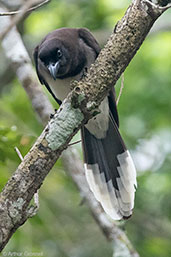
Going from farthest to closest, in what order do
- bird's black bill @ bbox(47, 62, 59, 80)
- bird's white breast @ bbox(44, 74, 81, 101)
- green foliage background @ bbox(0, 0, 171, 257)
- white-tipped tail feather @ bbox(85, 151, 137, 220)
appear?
A: 1. green foliage background @ bbox(0, 0, 171, 257)
2. bird's white breast @ bbox(44, 74, 81, 101)
3. bird's black bill @ bbox(47, 62, 59, 80)
4. white-tipped tail feather @ bbox(85, 151, 137, 220)

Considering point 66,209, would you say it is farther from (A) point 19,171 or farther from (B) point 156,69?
(A) point 19,171

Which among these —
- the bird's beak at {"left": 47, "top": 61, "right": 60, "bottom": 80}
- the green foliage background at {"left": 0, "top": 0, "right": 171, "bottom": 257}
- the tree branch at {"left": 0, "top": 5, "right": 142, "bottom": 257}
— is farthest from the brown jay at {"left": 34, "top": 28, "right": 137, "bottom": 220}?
the green foliage background at {"left": 0, "top": 0, "right": 171, "bottom": 257}

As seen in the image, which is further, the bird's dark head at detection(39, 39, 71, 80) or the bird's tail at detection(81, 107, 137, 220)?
the bird's dark head at detection(39, 39, 71, 80)

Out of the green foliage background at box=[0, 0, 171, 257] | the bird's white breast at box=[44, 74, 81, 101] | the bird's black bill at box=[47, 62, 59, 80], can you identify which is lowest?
the green foliage background at box=[0, 0, 171, 257]

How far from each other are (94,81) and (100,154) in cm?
195

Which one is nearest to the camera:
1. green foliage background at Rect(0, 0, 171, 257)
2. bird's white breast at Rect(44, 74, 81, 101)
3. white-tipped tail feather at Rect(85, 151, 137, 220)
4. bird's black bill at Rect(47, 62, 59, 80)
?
white-tipped tail feather at Rect(85, 151, 137, 220)

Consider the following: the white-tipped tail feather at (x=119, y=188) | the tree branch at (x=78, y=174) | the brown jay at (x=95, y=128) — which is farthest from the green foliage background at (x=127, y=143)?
the brown jay at (x=95, y=128)

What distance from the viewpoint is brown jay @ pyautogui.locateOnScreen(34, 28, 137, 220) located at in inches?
182

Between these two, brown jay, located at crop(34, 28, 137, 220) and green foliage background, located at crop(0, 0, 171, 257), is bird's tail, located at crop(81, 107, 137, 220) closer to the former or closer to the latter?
brown jay, located at crop(34, 28, 137, 220)

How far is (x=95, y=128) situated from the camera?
5082 mm

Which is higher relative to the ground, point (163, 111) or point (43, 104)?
point (43, 104)

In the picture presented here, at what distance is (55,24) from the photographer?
25.2 feet

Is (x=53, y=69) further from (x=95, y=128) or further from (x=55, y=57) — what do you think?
(x=95, y=128)

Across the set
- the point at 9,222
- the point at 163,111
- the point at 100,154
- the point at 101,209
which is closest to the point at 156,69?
the point at 163,111
